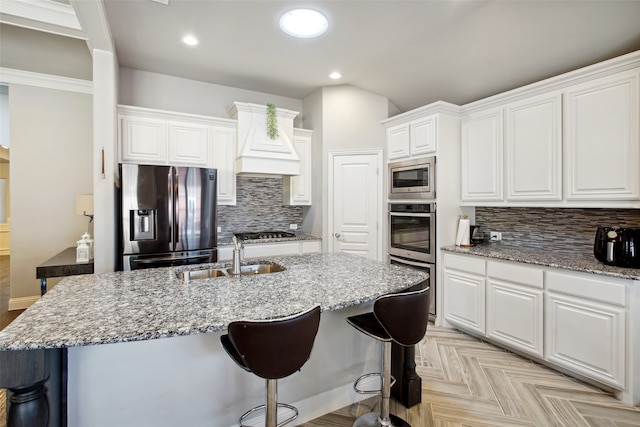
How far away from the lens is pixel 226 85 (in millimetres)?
4230

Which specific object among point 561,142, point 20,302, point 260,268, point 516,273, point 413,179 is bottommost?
point 20,302

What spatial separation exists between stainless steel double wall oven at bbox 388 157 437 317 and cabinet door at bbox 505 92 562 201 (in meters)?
0.75

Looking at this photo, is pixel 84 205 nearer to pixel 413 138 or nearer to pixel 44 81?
pixel 44 81

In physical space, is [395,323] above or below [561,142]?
below

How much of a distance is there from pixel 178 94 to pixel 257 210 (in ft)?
5.92

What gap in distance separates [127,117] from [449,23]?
340cm

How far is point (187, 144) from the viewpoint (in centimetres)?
373

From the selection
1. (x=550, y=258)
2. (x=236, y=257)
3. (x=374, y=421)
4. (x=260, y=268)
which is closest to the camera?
(x=374, y=421)

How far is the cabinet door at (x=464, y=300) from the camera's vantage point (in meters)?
3.01

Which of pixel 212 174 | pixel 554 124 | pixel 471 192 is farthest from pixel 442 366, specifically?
pixel 212 174

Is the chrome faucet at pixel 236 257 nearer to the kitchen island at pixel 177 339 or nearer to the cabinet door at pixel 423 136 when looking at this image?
the kitchen island at pixel 177 339

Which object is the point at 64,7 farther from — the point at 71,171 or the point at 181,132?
the point at 71,171

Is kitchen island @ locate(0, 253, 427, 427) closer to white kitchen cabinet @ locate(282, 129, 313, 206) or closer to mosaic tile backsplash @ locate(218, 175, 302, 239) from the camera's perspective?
mosaic tile backsplash @ locate(218, 175, 302, 239)

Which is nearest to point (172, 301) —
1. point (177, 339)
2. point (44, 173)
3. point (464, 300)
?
point (177, 339)
